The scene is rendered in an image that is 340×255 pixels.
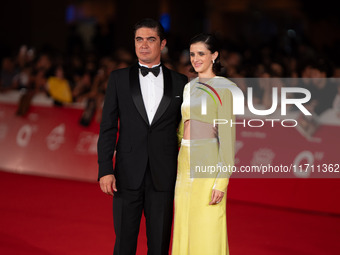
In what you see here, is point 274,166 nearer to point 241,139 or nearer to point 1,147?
point 241,139

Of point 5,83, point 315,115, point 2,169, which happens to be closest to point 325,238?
point 315,115

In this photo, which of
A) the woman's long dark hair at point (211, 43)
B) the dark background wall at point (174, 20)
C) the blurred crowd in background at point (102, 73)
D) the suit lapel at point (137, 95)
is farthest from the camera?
the dark background wall at point (174, 20)

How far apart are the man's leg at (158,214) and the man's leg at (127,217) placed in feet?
0.19

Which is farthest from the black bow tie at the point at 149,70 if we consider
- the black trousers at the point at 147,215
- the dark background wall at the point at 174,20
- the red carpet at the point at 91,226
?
the dark background wall at the point at 174,20

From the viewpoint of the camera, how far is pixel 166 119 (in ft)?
12.0

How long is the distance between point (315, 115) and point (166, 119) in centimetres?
383

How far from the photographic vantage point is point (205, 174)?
3479mm

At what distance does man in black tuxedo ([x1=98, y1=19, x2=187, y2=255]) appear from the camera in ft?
12.0

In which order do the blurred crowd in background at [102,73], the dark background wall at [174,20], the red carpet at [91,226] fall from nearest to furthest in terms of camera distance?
the red carpet at [91,226] → the blurred crowd in background at [102,73] → the dark background wall at [174,20]

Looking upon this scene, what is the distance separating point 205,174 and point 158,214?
435 mm

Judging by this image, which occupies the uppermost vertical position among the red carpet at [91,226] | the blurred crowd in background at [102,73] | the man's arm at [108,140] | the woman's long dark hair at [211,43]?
the blurred crowd in background at [102,73]

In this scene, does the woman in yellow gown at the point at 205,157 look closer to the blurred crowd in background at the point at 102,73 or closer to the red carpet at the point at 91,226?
the red carpet at the point at 91,226

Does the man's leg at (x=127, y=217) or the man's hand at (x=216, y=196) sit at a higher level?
the man's hand at (x=216, y=196)

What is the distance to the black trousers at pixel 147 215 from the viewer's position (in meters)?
3.66
